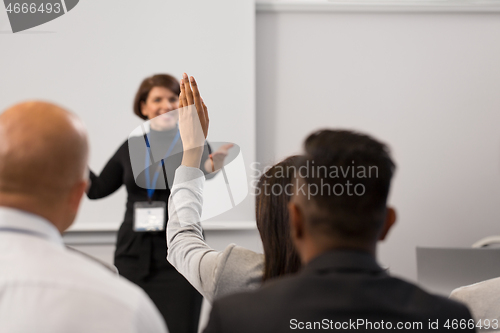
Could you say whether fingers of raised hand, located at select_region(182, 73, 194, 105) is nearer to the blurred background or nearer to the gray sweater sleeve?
the gray sweater sleeve

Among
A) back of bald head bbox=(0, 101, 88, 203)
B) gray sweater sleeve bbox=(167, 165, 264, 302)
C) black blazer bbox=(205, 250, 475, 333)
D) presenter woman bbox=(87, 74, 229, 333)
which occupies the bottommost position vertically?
presenter woman bbox=(87, 74, 229, 333)

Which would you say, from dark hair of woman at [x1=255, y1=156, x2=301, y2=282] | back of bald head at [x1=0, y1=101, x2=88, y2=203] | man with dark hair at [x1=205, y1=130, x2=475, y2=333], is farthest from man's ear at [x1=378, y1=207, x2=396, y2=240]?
back of bald head at [x1=0, y1=101, x2=88, y2=203]

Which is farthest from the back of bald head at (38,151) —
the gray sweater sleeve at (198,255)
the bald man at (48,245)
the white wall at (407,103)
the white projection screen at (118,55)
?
the white wall at (407,103)

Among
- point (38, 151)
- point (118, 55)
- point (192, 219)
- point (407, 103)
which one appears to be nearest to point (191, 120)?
point (192, 219)

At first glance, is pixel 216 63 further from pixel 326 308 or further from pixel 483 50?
pixel 326 308

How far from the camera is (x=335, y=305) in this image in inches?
22.2

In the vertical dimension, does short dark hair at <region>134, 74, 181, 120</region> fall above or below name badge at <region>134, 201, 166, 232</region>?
above

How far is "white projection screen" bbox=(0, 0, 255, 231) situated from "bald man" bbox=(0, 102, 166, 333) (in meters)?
2.22

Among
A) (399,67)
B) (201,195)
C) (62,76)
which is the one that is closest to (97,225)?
(62,76)

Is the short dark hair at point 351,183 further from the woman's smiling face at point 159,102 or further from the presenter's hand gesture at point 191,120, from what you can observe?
the woman's smiling face at point 159,102

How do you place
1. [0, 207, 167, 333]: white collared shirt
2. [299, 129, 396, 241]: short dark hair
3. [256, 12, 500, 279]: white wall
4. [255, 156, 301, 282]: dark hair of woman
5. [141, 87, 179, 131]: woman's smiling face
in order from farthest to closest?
[256, 12, 500, 279]: white wall, [141, 87, 179, 131]: woman's smiling face, [255, 156, 301, 282]: dark hair of woman, [299, 129, 396, 241]: short dark hair, [0, 207, 167, 333]: white collared shirt

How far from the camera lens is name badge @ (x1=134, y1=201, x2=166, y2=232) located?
2.18 meters

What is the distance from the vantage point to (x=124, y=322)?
54cm

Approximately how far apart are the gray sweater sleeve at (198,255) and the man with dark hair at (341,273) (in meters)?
0.28
